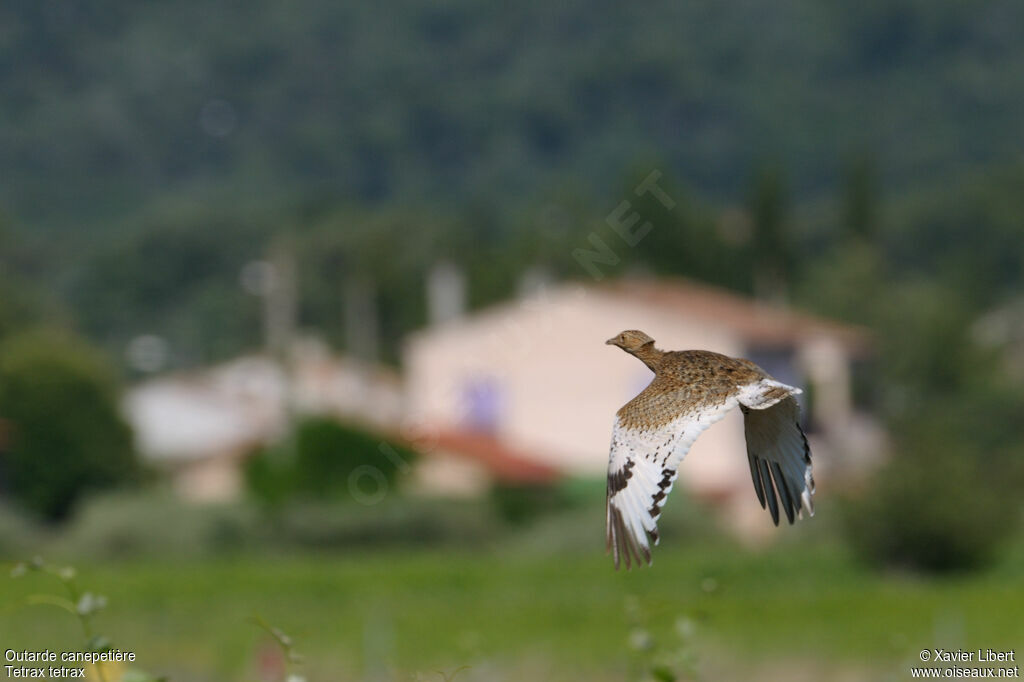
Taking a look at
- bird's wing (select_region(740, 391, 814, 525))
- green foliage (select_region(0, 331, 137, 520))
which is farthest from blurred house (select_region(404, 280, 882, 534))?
bird's wing (select_region(740, 391, 814, 525))

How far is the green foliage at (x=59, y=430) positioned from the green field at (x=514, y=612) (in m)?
8.91

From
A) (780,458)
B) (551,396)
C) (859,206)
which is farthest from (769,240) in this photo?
(780,458)

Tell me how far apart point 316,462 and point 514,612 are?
47.1 feet

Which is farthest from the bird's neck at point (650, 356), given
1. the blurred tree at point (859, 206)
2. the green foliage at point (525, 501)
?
the blurred tree at point (859, 206)

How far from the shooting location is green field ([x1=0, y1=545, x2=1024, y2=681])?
18.3m

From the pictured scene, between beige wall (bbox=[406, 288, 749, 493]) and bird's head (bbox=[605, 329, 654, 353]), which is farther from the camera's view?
beige wall (bbox=[406, 288, 749, 493])

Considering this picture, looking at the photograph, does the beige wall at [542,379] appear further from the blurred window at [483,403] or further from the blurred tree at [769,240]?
the blurred tree at [769,240]

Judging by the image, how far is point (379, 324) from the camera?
7556cm

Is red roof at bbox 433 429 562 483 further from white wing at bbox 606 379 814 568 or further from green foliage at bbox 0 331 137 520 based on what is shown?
white wing at bbox 606 379 814 568

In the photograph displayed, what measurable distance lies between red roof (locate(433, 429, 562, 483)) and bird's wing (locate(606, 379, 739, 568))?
129ft

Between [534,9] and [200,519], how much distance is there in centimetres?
14775

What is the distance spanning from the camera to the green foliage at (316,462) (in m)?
37.7

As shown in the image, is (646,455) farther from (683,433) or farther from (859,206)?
(859,206)

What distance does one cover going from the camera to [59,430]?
142 feet
